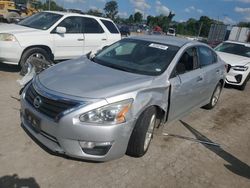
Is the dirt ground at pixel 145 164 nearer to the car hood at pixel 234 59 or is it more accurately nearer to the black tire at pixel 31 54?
the black tire at pixel 31 54

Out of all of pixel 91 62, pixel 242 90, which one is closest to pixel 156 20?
pixel 242 90

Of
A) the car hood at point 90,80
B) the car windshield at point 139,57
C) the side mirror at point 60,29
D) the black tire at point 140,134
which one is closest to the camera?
the car hood at point 90,80

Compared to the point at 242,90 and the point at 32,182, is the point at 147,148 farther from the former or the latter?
the point at 242,90

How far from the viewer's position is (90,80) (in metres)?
3.79

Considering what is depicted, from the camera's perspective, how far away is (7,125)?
443 cm

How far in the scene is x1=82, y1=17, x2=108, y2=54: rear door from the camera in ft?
27.9

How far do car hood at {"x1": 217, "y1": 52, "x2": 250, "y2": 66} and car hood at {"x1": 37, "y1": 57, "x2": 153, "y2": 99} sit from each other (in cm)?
621

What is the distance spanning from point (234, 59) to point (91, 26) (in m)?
4.78

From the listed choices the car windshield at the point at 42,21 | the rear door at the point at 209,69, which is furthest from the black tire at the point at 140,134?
the car windshield at the point at 42,21

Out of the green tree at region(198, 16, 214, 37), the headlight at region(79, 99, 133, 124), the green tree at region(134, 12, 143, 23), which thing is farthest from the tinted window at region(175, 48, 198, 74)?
the green tree at region(134, 12, 143, 23)

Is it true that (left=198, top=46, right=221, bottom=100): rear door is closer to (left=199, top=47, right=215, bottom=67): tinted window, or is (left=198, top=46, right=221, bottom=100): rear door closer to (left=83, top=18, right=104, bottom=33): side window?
(left=199, top=47, right=215, bottom=67): tinted window

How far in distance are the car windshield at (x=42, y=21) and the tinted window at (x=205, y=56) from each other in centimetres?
408

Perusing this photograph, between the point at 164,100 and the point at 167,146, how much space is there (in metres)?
0.80

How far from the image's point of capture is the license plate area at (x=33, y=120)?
348 centimetres
